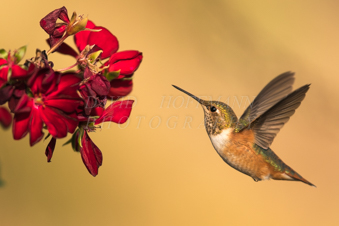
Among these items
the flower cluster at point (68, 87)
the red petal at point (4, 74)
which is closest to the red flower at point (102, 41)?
the flower cluster at point (68, 87)

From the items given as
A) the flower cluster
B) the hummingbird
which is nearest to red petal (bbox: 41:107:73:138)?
the flower cluster

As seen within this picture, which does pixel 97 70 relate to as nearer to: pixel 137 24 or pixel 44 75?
pixel 44 75

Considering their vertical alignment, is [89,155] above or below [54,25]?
below

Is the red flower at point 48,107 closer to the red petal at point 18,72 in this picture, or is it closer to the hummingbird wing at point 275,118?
the red petal at point 18,72

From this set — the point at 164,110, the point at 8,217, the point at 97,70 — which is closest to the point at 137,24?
the point at 164,110

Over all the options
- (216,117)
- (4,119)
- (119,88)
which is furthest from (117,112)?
(216,117)

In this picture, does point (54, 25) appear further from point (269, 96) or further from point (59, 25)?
point (269, 96)

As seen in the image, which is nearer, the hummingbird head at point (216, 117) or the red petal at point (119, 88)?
the red petal at point (119, 88)
